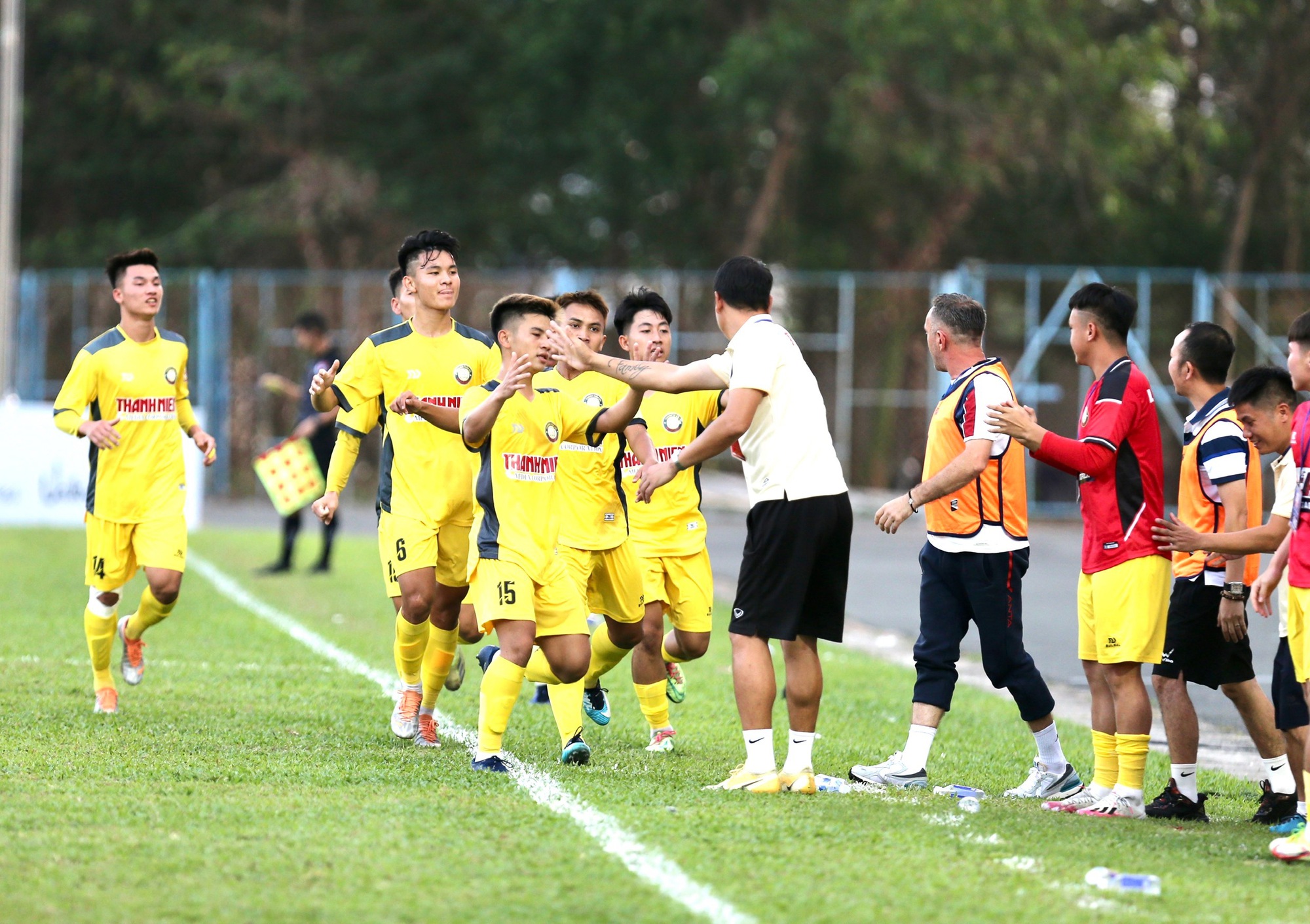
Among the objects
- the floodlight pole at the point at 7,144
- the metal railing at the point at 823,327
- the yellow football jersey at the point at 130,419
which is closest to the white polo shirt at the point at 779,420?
the yellow football jersey at the point at 130,419

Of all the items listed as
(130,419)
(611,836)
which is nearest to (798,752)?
(611,836)

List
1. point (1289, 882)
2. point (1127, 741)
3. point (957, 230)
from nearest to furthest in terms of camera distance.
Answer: point (1289, 882) → point (1127, 741) → point (957, 230)

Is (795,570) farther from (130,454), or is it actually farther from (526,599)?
(130,454)

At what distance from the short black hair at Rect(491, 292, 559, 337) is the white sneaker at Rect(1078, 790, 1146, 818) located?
314 cm

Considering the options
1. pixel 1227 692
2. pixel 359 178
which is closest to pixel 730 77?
pixel 359 178

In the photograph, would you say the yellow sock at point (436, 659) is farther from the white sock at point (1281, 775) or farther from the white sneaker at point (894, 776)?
the white sock at point (1281, 775)

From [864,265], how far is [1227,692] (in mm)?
26464

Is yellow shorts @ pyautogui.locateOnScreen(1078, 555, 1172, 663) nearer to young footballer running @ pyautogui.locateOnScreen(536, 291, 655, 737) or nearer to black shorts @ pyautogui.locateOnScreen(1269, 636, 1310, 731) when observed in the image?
black shorts @ pyautogui.locateOnScreen(1269, 636, 1310, 731)

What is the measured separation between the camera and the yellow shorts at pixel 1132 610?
6.27 m

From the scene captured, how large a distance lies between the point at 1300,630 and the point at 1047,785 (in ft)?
5.06

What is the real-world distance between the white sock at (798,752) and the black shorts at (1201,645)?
1.51 m

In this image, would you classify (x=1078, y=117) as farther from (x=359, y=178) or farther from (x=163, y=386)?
(x=163, y=386)

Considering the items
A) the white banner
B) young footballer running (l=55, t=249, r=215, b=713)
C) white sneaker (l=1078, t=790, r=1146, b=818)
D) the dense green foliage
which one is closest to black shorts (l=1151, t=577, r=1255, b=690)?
white sneaker (l=1078, t=790, r=1146, b=818)

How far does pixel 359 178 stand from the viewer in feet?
107
